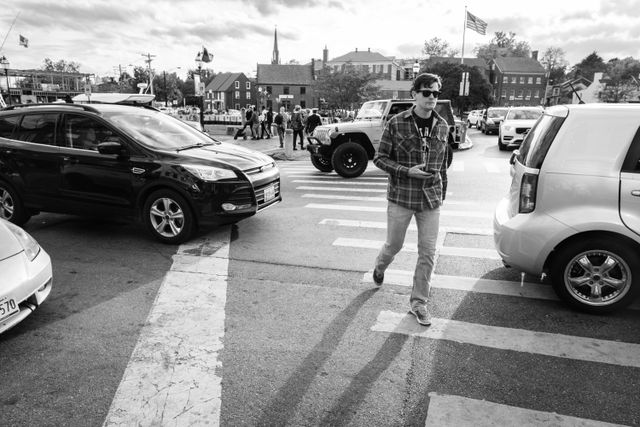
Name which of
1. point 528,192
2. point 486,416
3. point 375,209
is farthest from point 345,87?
point 486,416

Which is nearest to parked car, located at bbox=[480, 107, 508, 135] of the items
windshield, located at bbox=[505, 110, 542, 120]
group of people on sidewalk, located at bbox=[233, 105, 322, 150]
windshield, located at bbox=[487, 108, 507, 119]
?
windshield, located at bbox=[487, 108, 507, 119]

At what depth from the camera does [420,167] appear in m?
3.66

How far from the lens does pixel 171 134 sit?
6664 millimetres

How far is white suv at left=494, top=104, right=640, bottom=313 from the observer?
12.2ft

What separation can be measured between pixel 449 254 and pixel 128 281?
3685 millimetres

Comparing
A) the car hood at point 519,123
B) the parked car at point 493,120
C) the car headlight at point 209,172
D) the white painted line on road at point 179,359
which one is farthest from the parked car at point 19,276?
the parked car at point 493,120

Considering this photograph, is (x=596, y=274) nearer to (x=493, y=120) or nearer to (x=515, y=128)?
(x=515, y=128)

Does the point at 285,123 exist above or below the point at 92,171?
above

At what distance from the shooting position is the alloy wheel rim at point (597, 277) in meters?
3.82

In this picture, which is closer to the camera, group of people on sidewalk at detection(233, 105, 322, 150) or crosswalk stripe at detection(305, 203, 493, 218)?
crosswalk stripe at detection(305, 203, 493, 218)

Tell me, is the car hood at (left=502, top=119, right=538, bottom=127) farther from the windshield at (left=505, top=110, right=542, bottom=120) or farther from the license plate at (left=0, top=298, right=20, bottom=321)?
the license plate at (left=0, top=298, right=20, bottom=321)

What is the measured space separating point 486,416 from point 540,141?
248 centimetres

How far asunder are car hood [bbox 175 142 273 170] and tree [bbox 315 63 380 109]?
54429 millimetres

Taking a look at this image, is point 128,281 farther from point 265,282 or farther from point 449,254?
point 449,254
